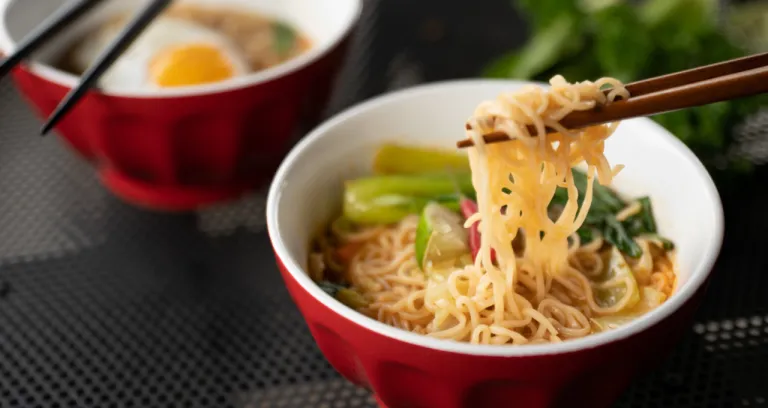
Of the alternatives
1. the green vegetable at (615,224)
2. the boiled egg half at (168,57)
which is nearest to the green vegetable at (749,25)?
→ the green vegetable at (615,224)

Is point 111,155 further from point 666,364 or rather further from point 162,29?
point 666,364

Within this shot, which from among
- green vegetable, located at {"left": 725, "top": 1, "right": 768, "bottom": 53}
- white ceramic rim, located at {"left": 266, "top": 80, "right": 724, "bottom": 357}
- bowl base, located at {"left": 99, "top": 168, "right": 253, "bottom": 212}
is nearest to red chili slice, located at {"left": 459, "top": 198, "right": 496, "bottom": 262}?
white ceramic rim, located at {"left": 266, "top": 80, "right": 724, "bottom": 357}

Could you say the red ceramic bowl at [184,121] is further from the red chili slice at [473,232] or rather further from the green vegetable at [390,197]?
the red chili slice at [473,232]

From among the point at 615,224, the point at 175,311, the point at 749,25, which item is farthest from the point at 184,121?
the point at 749,25

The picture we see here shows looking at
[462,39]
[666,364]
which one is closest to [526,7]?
[462,39]

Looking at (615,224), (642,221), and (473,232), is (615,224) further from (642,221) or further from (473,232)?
(473,232)

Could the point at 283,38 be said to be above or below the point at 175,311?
above
